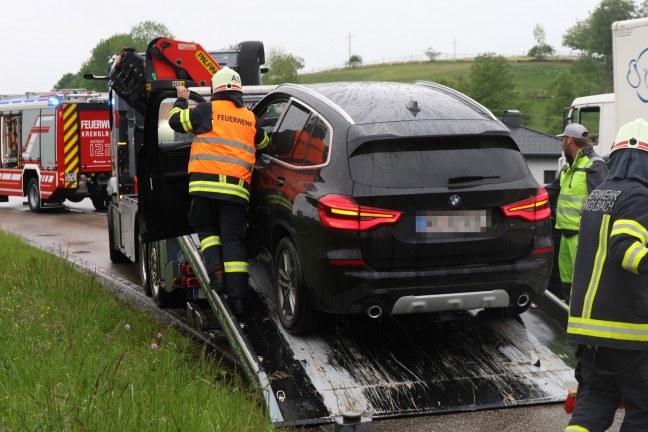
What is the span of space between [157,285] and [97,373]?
3.67 metres

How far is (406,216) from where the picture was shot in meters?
5.91

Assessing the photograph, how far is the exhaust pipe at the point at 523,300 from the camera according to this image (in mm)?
6246

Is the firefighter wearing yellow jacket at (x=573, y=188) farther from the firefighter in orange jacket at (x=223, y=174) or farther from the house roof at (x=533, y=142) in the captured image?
the house roof at (x=533, y=142)

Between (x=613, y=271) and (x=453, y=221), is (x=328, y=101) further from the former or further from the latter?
(x=613, y=271)

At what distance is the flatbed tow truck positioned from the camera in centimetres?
571

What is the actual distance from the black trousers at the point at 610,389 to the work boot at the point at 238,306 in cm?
279

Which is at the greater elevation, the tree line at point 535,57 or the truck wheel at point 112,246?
the tree line at point 535,57

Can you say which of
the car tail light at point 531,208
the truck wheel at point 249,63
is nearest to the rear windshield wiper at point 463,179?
the car tail light at point 531,208

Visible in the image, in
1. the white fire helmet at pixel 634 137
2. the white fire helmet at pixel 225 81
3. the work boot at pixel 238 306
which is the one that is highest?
the white fire helmet at pixel 225 81

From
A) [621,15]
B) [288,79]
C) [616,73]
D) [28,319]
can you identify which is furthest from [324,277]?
[621,15]

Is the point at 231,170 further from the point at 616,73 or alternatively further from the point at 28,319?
the point at 616,73

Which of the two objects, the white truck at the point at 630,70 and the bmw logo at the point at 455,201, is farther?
the white truck at the point at 630,70

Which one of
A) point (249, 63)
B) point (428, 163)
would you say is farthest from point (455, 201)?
point (249, 63)

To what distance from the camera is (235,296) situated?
22.6ft
